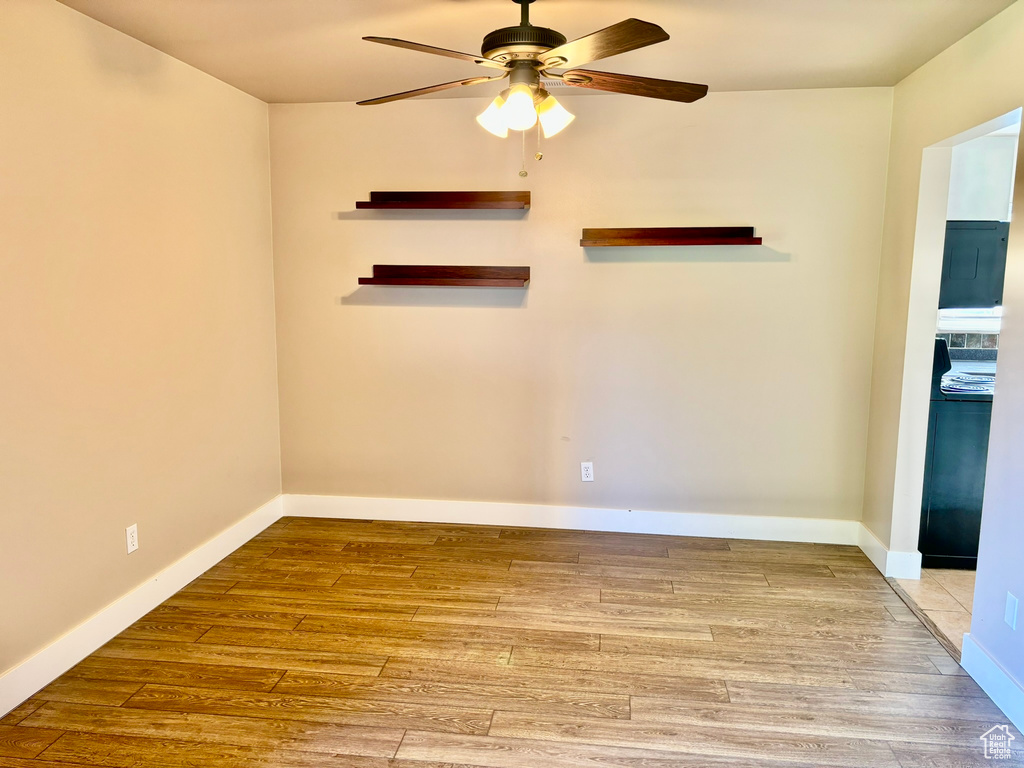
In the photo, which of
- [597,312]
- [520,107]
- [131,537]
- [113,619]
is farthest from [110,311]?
[597,312]

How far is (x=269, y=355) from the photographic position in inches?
154

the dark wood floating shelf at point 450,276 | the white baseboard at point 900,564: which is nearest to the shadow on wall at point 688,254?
the dark wood floating shelf at point 450,276

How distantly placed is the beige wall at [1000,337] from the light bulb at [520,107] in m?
1.72

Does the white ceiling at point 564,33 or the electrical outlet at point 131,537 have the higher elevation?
the white ceiling at point 564,33

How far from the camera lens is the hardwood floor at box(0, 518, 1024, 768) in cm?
208

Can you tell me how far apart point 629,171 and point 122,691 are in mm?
3303

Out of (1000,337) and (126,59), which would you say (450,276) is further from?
(1000,337)

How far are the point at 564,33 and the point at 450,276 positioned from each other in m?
1.45

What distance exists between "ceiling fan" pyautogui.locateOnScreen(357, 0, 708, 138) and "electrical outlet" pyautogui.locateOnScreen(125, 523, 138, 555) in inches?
81.2

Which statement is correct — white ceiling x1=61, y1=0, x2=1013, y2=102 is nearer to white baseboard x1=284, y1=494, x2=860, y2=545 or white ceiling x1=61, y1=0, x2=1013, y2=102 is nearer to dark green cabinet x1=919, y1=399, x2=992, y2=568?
dark green cabinet x1=919, y1=399, x2=992, y2=568

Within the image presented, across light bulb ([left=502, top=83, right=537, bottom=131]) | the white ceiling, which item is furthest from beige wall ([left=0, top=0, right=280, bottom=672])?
light bulb ([left=502, top=83, right=537, bottom=131])

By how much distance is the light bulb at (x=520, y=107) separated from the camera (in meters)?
2.06

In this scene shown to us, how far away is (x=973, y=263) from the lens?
10.8 feet

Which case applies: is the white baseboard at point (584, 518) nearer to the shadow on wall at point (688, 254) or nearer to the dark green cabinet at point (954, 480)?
A: the dark green cabinet at point (954, 480)
